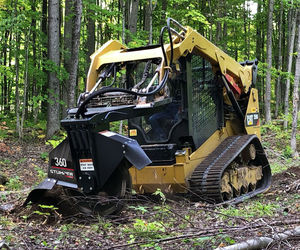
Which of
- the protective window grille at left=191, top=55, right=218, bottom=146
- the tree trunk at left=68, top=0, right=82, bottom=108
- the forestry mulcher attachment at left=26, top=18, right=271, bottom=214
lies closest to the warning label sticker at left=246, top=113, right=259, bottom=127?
the forestry mulcher attachment at left=26, top=18, right=271, bottom=214

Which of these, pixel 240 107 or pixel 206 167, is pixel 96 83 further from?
pixel 240 107

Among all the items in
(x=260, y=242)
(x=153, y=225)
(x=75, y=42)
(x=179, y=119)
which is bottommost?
(x=153, y=225)

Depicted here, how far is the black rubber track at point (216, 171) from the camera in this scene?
22.6 feet

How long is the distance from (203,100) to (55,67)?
7807 millimetres

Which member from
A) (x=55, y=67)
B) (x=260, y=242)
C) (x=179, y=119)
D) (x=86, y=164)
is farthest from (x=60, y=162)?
(x=55, y=67)

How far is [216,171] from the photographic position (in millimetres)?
7051

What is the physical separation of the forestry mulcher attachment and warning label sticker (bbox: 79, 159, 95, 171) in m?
0.01

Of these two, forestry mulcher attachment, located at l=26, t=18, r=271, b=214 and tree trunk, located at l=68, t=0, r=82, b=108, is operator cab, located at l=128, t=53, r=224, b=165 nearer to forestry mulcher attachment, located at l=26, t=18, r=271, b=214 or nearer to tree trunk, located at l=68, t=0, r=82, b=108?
forestry mulcher attachment, located at l=26, t=18, r=271, b=214

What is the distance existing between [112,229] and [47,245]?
1.10m

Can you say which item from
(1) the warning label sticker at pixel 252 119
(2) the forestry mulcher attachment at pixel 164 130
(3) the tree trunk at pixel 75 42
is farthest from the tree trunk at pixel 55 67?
(1) the warning label sticker at pixel 252 119

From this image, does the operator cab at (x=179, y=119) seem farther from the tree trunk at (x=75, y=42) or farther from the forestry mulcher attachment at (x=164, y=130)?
the tree trunk at (x=75, y=42)

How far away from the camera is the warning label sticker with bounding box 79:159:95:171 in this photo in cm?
562

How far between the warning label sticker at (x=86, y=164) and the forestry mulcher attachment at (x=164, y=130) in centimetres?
1

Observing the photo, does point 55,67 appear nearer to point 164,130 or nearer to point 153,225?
point 164,130
